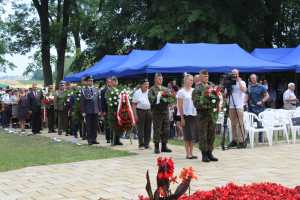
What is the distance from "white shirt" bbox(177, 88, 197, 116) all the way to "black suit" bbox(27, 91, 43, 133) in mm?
8781

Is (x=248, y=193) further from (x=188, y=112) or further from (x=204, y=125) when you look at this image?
(x=188, y=112)

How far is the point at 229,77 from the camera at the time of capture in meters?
8.83

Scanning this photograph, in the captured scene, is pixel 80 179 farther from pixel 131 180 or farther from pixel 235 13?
pixel 235 13

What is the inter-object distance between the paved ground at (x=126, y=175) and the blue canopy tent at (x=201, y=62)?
5606 millimetres

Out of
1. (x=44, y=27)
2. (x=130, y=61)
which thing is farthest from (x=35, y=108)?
(x=44, y=27)

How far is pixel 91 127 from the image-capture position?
35.4 feet

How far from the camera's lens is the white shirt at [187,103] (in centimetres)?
762

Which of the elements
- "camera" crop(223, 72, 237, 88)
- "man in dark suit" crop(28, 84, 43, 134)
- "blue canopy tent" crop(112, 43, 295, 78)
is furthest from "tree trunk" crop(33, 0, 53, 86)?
"camera" crop(223, 72, 237, 88)

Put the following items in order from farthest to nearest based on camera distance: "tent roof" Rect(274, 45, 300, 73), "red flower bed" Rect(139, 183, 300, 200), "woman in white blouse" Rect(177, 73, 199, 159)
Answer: "tent roof" Rect(274, 45, 300, 73), "woman in white blouse" Rect(177, 73, 199, 159), "red flower bed" Rect(139, 183, 300, 200)

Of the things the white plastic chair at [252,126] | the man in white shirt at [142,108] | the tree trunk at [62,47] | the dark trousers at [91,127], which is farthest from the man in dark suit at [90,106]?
the tree trunk at [62,47]

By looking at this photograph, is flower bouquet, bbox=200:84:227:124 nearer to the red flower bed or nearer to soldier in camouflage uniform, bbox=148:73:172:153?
soldier in camouflage uniform, bbox=148:73:172:153

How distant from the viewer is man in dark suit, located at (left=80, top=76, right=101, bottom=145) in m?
10.5

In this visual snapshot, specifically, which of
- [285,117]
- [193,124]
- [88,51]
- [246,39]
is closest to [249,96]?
[285,117]

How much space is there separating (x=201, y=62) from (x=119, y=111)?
5455 mm
